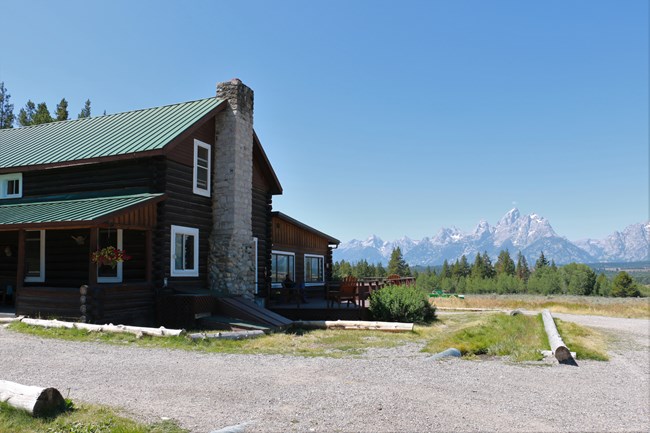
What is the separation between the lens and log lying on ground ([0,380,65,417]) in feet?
21.4

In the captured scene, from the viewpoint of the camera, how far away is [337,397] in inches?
305

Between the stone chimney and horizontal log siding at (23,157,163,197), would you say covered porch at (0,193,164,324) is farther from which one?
the stone chimney

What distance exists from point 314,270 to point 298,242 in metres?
2.77

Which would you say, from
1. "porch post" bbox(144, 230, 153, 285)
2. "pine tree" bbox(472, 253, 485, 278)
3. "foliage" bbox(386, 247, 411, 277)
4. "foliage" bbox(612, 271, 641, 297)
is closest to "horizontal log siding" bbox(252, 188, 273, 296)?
"porch post" bbox(144, 230, 153, 285)

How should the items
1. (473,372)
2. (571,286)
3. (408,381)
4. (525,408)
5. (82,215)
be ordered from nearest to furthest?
(525,408) → (408,381) → (473,372) → (82,215) → (571,286)

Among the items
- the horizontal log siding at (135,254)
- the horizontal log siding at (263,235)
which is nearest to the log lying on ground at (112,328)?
the horizontal log siding at (135,254)

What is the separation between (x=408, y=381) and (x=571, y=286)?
91.5 m

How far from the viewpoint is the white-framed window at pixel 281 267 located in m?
25.1

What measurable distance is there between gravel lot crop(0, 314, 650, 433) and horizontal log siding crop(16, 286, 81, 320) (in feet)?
8.36

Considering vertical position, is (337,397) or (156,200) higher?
(156,200)

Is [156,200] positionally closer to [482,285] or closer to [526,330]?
[526,330]

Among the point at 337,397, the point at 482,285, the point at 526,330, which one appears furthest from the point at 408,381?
the point at 482,285

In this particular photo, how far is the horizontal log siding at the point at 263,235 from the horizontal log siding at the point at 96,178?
5648mm

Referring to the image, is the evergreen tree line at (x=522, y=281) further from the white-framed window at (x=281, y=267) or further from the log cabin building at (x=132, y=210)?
the log cabin building at (x=132, y=210)
